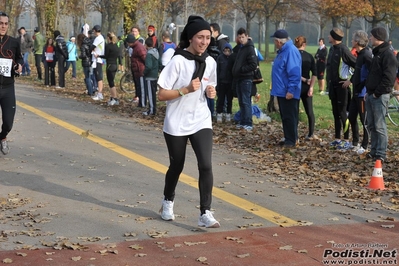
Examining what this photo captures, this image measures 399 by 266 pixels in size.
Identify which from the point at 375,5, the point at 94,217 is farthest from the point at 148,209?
the point at 375,5

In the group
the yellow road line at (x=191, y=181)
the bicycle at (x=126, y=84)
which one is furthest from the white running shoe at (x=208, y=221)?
the bicycle at (x=126, y=84)

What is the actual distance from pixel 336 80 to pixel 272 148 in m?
1.57

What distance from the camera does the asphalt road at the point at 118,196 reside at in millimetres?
7785

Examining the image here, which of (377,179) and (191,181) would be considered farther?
(191,181)

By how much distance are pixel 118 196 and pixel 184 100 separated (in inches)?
80.6

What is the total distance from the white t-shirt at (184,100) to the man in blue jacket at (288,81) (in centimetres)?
567

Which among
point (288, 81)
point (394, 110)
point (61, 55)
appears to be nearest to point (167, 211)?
point (288, 81)

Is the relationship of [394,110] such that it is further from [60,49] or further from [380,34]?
[60,49]

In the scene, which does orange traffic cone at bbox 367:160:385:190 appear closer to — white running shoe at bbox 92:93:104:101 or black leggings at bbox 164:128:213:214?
black leggings at bbox 164:128:213:214

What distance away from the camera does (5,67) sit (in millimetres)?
11609

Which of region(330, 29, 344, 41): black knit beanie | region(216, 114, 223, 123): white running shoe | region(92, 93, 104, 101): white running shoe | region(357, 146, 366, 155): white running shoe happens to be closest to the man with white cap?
region(357, 146, 366, 155): white running shoe

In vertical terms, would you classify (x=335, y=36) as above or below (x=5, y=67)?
above

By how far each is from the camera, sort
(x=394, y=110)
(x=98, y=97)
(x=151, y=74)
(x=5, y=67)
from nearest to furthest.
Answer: (x=5, y=67)
(x=151, y=74)
(x=394, y=110)
(x=98, y=97)

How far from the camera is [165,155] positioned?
1252 cm
